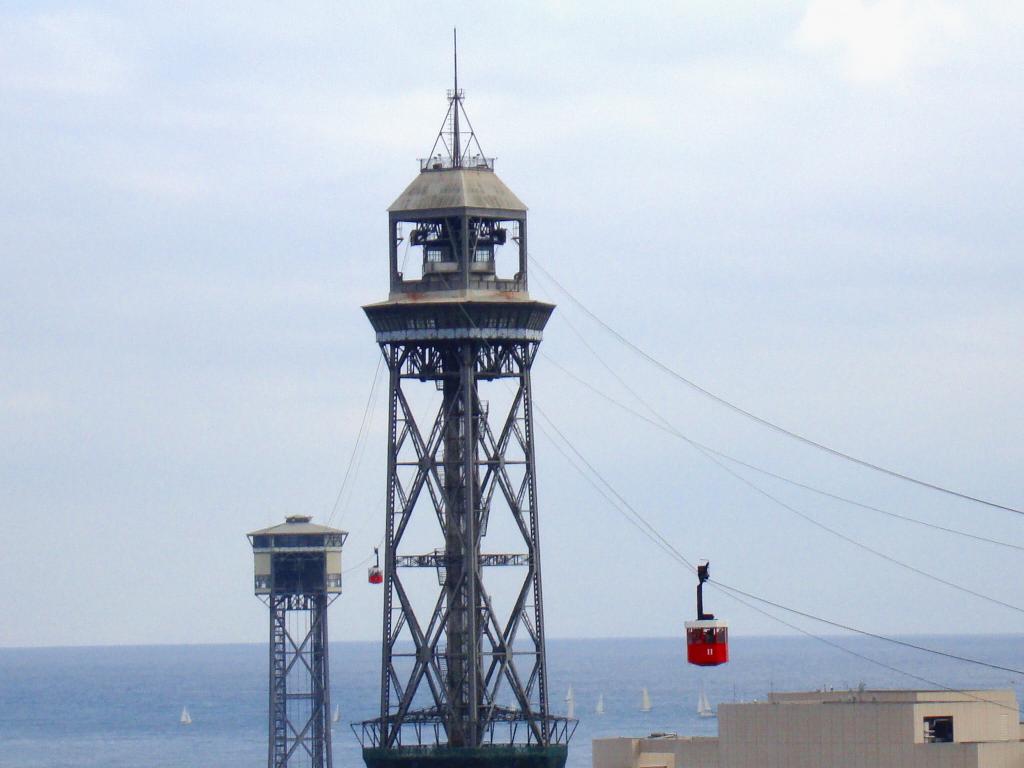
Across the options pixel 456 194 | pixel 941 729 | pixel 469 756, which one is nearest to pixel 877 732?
pixel 941 729

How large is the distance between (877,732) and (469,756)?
21.4 m

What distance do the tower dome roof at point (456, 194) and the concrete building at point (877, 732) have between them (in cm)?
2834

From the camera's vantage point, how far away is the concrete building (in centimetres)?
10000

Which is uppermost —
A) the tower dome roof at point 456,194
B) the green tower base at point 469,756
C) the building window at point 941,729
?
the tower dome roof at point 456,194

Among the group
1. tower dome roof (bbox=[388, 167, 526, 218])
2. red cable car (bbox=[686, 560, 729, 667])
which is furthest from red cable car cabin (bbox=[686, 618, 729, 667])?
tower dome roof (bbox=[388, 167, 526, 218])

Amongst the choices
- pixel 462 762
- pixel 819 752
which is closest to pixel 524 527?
pixel 462 762

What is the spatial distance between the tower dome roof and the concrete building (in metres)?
28.3

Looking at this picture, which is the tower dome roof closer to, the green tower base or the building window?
the green tower base

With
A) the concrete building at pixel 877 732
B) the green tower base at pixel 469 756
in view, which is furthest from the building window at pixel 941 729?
the green tower base at pixel 469 756

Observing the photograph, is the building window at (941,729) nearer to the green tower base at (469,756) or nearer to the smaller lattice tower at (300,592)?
the green tower base at (469,756)

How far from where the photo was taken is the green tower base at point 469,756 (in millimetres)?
90062

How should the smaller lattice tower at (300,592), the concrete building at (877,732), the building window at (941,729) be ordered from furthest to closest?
the smaller lattice tower at (300,592)
the building window at (941,729)
the concrete building at (877,732)

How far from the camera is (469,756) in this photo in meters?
90.0

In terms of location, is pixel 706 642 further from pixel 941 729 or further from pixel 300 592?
pixel 300 592
